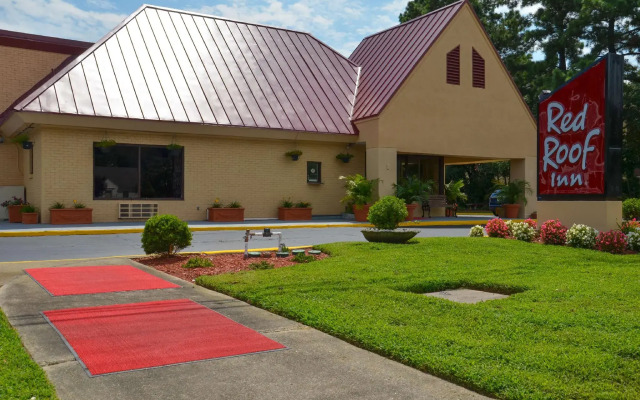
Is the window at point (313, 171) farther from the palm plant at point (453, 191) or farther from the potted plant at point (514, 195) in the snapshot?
the potted plant at point (514, 195)

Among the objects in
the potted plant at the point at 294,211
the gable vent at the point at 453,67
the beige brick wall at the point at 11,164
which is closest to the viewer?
the potted plant at the point at 294,211

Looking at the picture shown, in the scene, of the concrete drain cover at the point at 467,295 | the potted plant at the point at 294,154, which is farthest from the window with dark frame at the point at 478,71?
the concrete drain cover at the point at 467,295

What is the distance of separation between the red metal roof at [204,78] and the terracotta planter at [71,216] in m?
3.26

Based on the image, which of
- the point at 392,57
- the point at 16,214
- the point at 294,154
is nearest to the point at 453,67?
the point at 392,57

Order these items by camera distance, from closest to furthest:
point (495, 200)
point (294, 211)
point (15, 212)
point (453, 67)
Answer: point (15, 212) < point (294, 211) < point (453, 67) < point (495, 200)

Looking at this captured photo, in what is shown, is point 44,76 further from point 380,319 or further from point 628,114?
point 628,114

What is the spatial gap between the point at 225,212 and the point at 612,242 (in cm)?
1339

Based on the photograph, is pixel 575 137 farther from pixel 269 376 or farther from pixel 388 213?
pixel 269 376

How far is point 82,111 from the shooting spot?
19.3m

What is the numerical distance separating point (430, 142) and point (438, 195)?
2689 millimetres

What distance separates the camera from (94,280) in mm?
9305

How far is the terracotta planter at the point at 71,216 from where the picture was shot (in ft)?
62.8

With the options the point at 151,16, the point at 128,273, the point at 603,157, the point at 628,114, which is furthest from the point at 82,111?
the point at 628,114

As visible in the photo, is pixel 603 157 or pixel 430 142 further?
pixel 430 142
